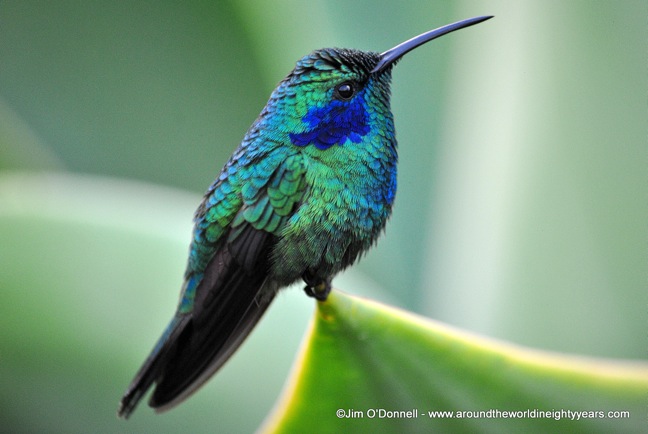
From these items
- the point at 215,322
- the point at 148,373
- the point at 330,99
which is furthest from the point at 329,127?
the point at 148,373

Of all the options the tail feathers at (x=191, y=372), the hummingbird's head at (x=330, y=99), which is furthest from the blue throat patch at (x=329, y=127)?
the tail feathers at (x=191, y=372)

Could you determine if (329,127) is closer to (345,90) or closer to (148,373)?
(345,90)

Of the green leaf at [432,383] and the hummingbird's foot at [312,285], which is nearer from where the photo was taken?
the green leaf at [432,383]

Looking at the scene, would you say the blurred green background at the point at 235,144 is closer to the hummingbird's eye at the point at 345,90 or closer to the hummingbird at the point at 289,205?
the hummingbird at the point at 289,205

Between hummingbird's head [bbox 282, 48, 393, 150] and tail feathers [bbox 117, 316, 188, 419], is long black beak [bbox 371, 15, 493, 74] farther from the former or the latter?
tail feathers [bbox 117, 316, 188, 419]

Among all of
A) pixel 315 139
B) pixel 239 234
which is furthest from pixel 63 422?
pixel 315 139

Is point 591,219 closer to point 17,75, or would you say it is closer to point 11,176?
point 11,176
